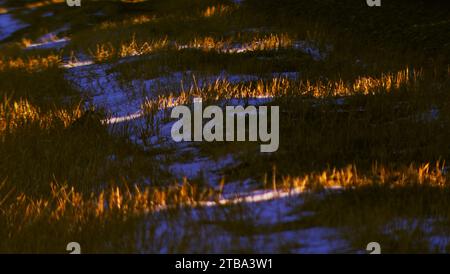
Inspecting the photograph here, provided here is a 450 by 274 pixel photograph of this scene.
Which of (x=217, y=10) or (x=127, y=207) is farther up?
(x=217, y=10)

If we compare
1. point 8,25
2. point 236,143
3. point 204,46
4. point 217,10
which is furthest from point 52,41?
point 236,143

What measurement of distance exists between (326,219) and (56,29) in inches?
405

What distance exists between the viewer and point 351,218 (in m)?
4.09

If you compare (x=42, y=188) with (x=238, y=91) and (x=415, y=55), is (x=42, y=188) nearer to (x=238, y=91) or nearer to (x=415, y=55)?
(x=238, y=91)

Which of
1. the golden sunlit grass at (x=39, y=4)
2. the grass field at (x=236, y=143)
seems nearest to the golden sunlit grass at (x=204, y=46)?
the grass field at (x=236, y=143)

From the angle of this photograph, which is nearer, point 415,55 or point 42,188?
point 42,188

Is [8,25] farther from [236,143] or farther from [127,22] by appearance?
[236,143]

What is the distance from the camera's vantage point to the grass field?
13.4 feet

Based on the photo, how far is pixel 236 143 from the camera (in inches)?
232

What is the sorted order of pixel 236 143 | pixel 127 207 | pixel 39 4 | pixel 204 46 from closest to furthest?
pixel 127 207 → pixel 236 143 → pixel 204 46 → pixel 39 4

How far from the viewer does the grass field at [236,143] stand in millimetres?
4082

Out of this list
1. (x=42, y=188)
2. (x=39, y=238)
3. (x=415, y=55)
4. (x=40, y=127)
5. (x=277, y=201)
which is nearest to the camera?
(x=39, y=238)
